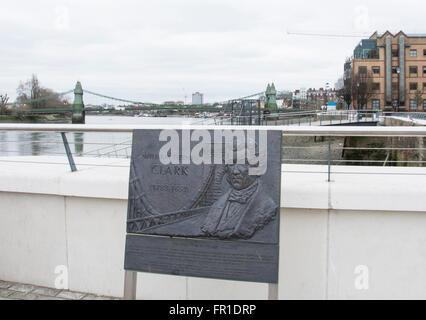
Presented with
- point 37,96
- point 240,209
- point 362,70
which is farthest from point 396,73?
point 240,209

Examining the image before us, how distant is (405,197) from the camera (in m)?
2.70

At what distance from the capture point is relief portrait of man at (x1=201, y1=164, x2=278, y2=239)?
7.95 ft

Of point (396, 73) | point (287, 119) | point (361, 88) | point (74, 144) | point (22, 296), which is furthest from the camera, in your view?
point (396, 73)

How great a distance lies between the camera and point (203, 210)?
8.25ft

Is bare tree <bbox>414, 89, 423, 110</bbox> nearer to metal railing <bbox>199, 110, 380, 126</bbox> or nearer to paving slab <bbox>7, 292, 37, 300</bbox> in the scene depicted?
metal railing <bbox>199, 110, 380, 126</bbox>

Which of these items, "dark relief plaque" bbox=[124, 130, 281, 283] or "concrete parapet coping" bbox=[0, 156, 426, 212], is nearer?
"dark relief plaque" bbox=[124, 130, 281, 283]

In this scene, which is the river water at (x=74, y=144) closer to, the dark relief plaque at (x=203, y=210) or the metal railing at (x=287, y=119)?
the dark relief plaque at (x=203, y=210)

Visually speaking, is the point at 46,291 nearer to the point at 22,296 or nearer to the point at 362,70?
the point at 22,296

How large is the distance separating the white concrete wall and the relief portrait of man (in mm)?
419

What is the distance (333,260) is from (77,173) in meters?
2.16

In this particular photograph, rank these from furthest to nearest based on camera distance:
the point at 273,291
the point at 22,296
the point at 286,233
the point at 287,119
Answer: the point at 287,119 < the point at 22,296 < the point at 286,233 < the point at 273,291

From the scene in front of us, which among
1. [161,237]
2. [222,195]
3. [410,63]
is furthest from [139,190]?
[410,63]

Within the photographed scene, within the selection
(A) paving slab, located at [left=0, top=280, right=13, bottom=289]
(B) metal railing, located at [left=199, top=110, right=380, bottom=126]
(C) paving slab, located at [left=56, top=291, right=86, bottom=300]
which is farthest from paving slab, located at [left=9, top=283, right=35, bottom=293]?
(B) metal railing, located at [left=199, top=110, right=380, bottom=126]

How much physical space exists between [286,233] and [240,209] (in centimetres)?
58
